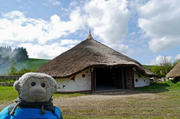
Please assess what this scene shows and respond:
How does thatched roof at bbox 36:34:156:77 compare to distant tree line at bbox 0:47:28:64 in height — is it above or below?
below

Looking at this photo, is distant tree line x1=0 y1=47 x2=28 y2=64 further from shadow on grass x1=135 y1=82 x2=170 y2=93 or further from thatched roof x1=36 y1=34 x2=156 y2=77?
shadow on grass x1=135 y1=82 x2=170 y2=93

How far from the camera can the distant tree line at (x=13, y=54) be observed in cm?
4019

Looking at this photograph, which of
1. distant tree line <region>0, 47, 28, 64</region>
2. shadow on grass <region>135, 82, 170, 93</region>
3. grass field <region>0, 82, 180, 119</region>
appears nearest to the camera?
grass field <region>0, 82, 180, 119</region>

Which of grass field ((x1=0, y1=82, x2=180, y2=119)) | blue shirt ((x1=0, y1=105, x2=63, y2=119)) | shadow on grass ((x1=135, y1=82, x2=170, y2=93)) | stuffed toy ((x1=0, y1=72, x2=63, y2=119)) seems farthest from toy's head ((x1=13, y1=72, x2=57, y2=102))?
shadow on grass ((x1=135, y1=82, x2=170, y2=93))

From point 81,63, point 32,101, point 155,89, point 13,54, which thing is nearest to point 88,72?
point 81,63

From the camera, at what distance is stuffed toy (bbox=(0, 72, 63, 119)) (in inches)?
78.2

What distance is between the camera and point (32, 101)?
2.10 meters

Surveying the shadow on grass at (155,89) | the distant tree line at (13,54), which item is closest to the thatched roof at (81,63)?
the shadow on grass at (155,89)

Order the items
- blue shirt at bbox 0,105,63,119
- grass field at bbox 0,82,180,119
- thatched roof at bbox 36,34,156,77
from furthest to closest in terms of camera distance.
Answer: thatched roof at bbox 36,34,156,77, grass field at bbox 0,82,180,119, blue shirt at bbox 0,105,63,119

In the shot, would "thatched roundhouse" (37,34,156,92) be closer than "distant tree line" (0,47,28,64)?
Yes

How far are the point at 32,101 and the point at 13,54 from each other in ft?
158

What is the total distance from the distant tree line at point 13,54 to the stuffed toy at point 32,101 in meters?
44.2

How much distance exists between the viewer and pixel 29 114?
197 cm

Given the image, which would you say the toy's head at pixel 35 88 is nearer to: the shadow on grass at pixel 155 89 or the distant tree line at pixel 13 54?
the shadow on grass at pixel 155 89
